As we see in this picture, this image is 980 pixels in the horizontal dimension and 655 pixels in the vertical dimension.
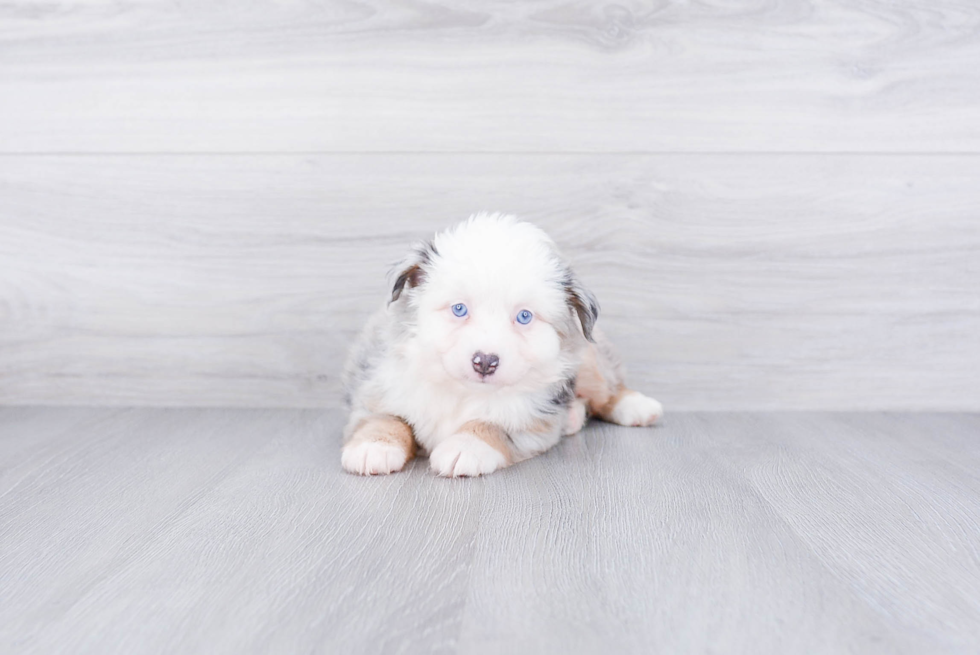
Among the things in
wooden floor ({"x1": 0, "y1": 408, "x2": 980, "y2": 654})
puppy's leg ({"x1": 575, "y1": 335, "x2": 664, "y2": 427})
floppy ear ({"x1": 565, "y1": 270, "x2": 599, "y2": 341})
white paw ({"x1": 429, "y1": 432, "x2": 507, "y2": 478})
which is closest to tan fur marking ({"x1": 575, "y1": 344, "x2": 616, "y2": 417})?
puppy's leg ({"x1": 575, "y1": 335, "x2": 664, "y2": 427})

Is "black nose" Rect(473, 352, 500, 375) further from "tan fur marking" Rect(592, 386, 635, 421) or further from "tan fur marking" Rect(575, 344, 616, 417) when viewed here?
"tan fur marking" Rect(592, 386, 635, 421)

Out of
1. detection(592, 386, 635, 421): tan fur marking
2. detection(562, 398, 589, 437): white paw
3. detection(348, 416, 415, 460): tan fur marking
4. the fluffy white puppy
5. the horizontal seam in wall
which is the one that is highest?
the horizontal seam in wall

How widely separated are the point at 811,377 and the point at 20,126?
81.7 inches

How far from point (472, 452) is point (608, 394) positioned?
0.54m

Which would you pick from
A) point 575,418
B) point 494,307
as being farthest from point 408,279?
point 575,418

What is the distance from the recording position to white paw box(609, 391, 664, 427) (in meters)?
1.79

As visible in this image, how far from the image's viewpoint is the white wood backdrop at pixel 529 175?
1.88m

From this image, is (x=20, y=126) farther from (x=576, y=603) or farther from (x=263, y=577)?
(x=576, y=603)

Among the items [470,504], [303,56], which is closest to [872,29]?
[303,56]

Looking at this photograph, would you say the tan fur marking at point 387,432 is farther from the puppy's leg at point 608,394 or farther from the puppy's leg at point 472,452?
the puppy's leg at point 608,394

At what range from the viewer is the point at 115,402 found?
6.68 feet

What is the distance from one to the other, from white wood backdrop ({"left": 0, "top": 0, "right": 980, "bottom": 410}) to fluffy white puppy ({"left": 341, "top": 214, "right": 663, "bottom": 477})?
48 centimetres

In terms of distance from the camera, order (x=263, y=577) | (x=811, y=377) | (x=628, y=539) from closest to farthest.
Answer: (x=263, y=577)
(x=628, y=539)
(x=811, y=377)

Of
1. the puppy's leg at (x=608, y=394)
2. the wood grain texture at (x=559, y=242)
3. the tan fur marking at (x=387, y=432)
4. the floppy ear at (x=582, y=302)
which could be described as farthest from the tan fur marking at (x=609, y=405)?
the tan fur marking at (x=387, y=432)
